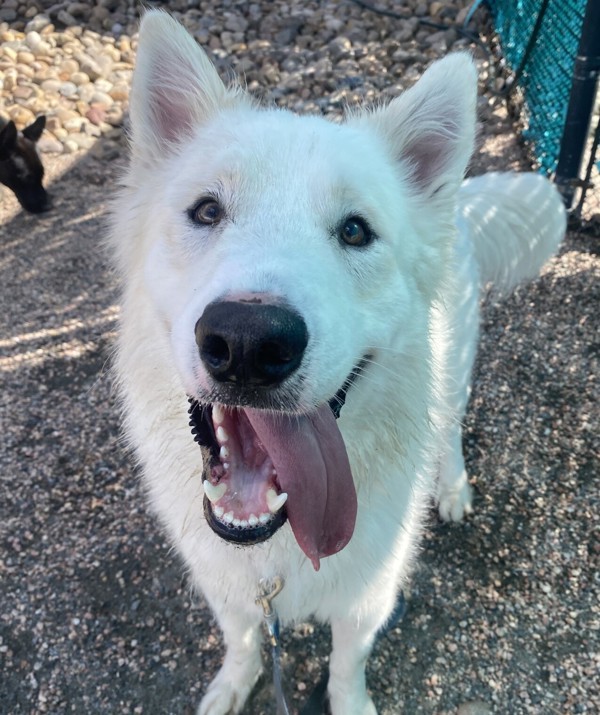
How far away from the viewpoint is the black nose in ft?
4.65

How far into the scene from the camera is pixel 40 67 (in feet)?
22.0

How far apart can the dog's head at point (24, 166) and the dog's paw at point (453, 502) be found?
4.31 m

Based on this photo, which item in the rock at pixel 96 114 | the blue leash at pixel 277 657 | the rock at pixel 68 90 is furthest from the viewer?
the rock at pixel 68 90

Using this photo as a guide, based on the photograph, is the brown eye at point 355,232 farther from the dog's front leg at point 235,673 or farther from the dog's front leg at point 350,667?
the dog's front leg at point 235,673

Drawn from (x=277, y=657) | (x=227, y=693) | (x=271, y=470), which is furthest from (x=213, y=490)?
(x=227, y=693)

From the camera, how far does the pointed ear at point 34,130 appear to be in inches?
212

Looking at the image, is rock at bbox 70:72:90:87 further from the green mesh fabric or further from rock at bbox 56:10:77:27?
the green mesh fabric

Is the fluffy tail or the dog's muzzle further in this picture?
the fluffy tail

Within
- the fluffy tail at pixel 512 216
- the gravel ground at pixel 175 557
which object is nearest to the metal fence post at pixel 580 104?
the gravel ground at pixel 175 557

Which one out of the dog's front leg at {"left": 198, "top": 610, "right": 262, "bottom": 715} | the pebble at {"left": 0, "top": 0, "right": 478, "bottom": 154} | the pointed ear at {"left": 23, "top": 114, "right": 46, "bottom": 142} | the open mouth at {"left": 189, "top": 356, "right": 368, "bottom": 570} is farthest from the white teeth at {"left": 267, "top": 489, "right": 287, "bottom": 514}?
the pebble at {"left": 0, "top": 0, "right": 478, "bottom": 154}

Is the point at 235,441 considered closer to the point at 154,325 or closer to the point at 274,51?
the point at 154,325

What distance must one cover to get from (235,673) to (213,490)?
138 centimetres

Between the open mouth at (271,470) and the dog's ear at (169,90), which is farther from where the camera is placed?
the dog's ear at (169,90)

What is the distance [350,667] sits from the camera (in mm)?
2549
